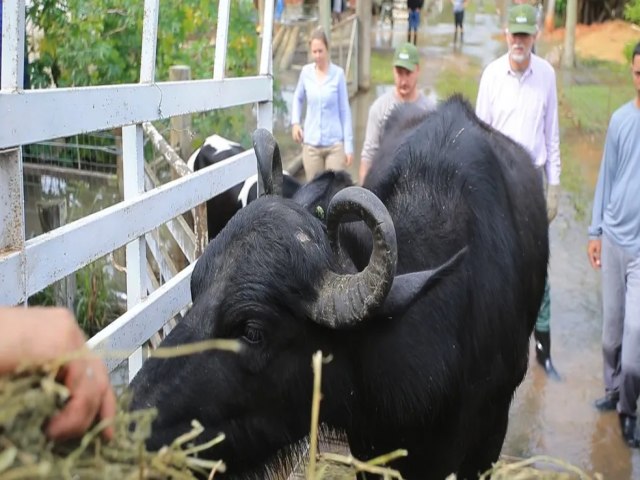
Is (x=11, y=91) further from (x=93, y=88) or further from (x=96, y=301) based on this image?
(x=96, y=301)

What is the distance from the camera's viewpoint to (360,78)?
18.8 meters

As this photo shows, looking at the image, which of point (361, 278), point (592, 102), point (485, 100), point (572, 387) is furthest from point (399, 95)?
point (592, 102)

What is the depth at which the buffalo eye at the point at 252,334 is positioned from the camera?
A: 9.21ft

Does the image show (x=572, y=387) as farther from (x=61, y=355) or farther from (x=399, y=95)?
(x=61, y=355)

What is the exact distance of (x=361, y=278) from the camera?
9.14 ft

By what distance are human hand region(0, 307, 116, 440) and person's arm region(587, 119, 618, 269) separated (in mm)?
4899

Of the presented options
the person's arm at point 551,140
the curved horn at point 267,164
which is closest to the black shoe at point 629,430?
the person's arm at point 551,140

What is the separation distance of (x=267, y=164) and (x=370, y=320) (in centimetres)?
107

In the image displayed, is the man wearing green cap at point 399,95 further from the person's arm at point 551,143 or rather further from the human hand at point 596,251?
the human hand at point 596,251

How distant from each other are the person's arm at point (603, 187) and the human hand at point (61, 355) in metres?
4.90

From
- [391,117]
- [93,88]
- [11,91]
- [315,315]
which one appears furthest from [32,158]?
[315,315]

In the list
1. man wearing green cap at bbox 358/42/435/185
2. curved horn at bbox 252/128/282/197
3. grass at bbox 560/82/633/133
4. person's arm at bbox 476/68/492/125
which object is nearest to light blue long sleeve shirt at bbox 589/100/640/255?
person's arm at bbox 476/68/492/125

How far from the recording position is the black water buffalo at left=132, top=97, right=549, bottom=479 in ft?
9.06

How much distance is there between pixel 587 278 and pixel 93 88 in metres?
6.70
